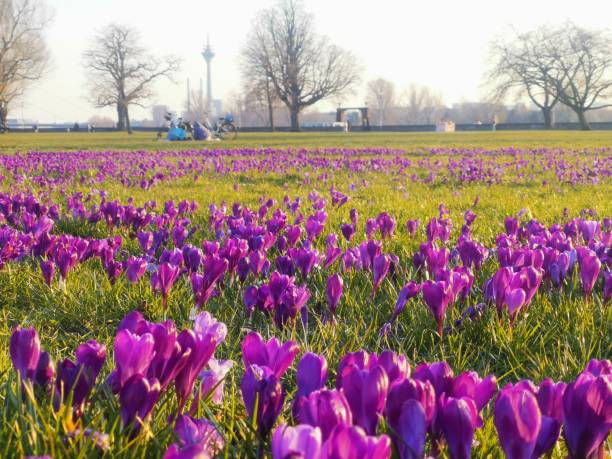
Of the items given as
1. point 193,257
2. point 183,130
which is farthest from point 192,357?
point 183,130

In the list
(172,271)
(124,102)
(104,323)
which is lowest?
(104,323)

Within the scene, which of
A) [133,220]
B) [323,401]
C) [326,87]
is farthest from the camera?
[326,87]

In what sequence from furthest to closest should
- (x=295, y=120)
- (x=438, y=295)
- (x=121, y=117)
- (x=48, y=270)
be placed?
(x=121, y=117)
(x=295, y=120)
(x=48, y=270)
(x=438, y=295)

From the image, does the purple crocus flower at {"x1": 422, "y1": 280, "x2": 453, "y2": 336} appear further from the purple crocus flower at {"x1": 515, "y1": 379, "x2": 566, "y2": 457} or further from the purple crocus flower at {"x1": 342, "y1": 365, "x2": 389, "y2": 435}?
the purple crocus flower at {"x1": 342, "y1": 365, "x2": 389, "y2": 435}

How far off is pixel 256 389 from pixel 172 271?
1.34 metres

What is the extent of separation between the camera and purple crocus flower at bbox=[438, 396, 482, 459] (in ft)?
3.51

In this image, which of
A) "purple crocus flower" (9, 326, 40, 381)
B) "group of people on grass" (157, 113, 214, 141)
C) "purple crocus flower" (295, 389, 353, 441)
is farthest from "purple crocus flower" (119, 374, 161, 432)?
"group of people on grass" (157, 113, 214, 141)

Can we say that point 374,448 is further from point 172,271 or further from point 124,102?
point 124,102

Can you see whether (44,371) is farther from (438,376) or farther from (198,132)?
(198,132)

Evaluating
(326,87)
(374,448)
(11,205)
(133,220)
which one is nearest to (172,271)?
(374,448)

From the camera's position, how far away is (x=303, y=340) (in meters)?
2.30

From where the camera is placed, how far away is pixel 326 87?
68.4 m

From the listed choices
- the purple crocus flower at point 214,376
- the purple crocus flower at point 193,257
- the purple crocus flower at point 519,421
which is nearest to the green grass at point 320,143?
the purple crocus flower at point 193,257

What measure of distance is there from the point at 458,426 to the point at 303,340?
1.26 meters
